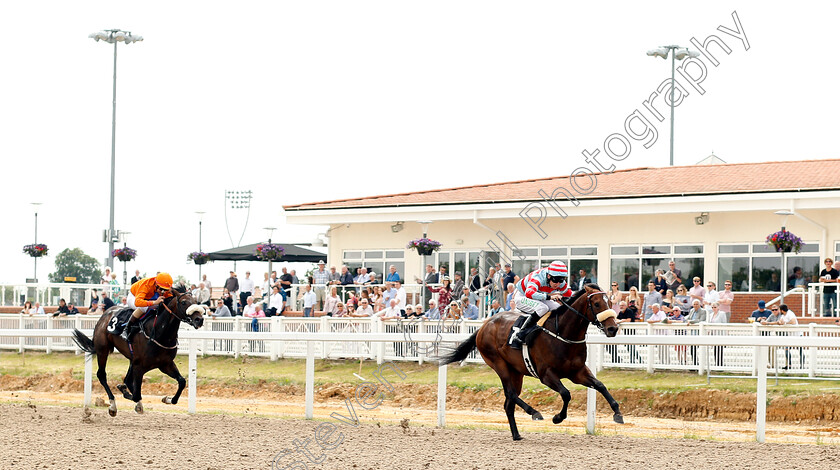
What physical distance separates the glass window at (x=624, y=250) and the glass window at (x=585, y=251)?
16.0 inches

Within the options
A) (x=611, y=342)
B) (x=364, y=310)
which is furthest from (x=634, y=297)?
(x=611, y=342)

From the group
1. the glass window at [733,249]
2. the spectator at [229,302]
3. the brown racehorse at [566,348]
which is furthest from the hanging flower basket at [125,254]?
the brown racehorse at [566,348]

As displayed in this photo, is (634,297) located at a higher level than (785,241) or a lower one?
lower

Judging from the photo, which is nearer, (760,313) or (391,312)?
(760,313)

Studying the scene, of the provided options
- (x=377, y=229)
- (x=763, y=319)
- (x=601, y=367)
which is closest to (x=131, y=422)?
(x=601, y=367)

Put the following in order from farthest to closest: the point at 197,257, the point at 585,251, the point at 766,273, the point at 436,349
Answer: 1. the point at 197,257
2. the point at 585,251
3. the point at 766,273
4. the point at 436,349

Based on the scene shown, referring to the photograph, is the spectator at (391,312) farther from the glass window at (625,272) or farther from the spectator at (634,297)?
the glass window at (625,272)

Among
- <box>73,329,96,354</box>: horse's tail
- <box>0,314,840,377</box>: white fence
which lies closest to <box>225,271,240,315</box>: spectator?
<box>0,314,840,377</box>: white fence

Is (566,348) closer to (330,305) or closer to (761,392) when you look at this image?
(761,392)

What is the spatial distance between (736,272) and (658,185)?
323cm

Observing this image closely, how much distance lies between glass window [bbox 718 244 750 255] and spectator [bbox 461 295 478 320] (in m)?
6.68

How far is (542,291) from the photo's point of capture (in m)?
9.76

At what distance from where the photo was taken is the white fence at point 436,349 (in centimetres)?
1450

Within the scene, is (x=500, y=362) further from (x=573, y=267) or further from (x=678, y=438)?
(x=573, y=267)
